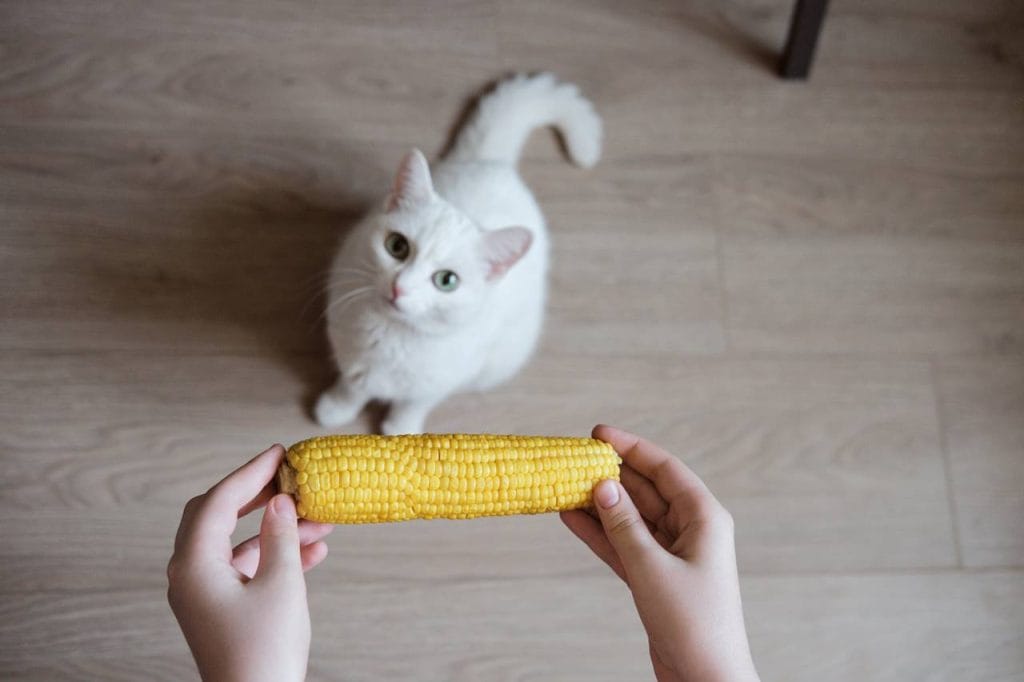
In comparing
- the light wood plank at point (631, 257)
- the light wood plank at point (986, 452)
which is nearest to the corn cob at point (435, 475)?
the light wood plank at point (631, 257)

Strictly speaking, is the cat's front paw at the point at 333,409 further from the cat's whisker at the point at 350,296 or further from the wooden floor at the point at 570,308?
the cat's whisker at the point at 350,296

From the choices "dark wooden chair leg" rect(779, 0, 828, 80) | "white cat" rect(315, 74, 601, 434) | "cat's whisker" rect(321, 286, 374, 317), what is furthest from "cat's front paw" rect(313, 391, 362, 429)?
"dark wooden chair leg" rect(779, 0, 828, 80)

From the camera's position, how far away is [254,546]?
1.14m

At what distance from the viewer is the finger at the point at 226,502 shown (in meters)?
0.92

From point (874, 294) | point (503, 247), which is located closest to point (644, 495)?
point (503, 247)

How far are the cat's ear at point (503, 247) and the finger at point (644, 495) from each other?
39cm

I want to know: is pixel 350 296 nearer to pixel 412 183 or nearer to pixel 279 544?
pixel 412 183

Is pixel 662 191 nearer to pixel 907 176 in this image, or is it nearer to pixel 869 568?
pixel 907 176

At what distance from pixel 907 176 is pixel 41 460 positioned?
2.09m

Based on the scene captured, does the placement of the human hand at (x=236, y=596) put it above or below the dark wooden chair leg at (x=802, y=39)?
below

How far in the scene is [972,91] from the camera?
1.99 metres

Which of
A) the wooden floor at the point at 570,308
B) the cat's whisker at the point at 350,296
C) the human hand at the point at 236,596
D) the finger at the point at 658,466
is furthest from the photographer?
the wooden floor at the point at 570,308

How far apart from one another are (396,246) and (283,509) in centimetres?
54

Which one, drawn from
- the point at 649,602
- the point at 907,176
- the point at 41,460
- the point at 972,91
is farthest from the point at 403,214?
the point at 972,91
